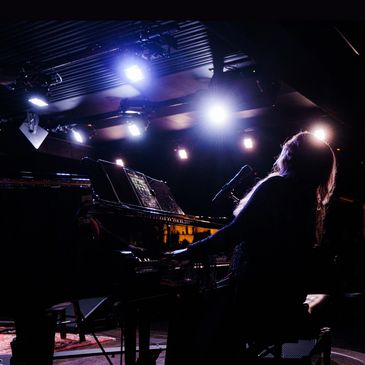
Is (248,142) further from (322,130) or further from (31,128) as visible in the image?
(31,128)

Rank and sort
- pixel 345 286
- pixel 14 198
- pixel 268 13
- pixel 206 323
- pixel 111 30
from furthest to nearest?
pixel 345 286 < pixel 111 30 < pixel 268 13 < pixel 14 198 < pixel 206 323

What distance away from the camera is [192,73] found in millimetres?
6773

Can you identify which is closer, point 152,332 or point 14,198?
point 14,198

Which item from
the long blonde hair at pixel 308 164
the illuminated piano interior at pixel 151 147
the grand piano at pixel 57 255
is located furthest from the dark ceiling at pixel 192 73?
the grand piano at pixel 57 255

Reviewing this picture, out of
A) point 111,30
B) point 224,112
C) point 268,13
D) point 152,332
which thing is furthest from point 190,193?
point 268,13

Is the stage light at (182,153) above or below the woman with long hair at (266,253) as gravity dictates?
above

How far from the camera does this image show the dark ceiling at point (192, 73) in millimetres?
5414

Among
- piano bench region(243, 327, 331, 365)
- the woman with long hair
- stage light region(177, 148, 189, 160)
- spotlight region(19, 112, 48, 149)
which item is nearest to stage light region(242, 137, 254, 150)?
stage light region(177, 148, 189, 160)

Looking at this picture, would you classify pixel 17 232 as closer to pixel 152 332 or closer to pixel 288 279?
pixel 288 279

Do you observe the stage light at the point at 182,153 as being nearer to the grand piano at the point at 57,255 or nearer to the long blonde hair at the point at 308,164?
the grand piano at the point at 57,255

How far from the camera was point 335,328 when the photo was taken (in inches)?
253

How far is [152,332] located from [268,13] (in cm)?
470

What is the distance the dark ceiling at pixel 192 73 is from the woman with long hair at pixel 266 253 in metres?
3.31

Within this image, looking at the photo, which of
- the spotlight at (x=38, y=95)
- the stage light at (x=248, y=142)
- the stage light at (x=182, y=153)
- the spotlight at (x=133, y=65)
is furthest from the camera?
the stage light at (x=182, y=153)
